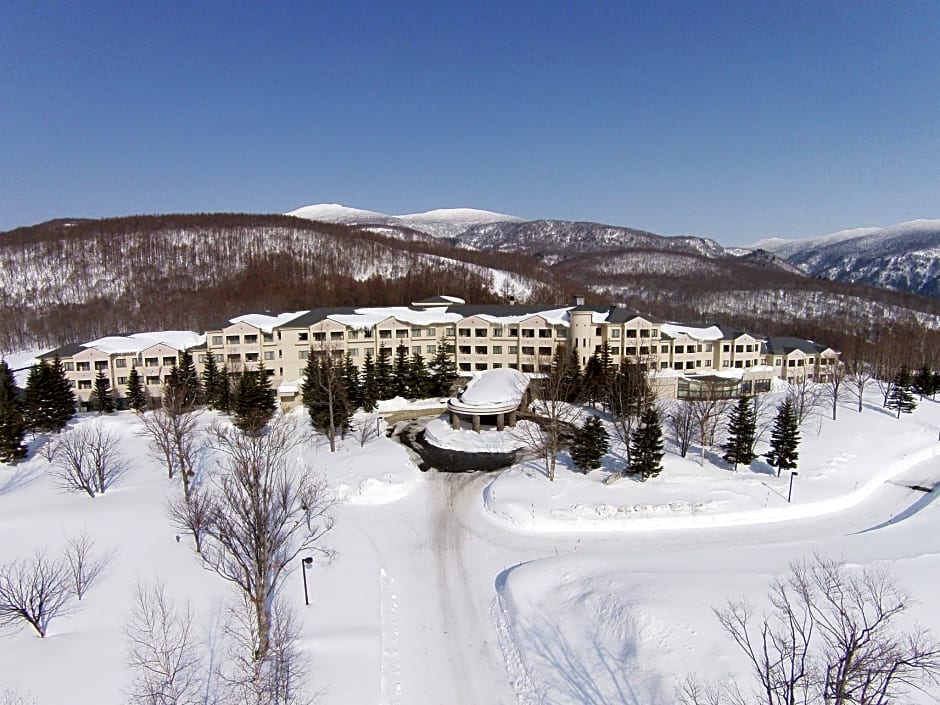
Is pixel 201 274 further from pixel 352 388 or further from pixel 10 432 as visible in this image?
pixel 10 432

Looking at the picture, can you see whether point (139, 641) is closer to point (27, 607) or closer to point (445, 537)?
point (27, 607)

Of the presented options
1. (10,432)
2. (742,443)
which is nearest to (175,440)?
(10,432)

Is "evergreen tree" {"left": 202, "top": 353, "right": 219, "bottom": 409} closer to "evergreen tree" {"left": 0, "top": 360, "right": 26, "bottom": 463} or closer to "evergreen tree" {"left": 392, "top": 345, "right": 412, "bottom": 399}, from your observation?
"evergreen tree" {"left": 0, "top": 360, "right": 26, "bottom": 463}

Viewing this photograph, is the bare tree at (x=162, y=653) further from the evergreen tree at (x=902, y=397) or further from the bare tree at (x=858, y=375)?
the bare tree at (x=858, y=375)

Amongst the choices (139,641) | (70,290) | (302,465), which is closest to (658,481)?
(302,465)

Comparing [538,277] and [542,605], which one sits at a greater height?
[538,277]

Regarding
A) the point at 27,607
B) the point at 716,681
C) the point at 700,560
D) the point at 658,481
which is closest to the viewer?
the point at 716,681
